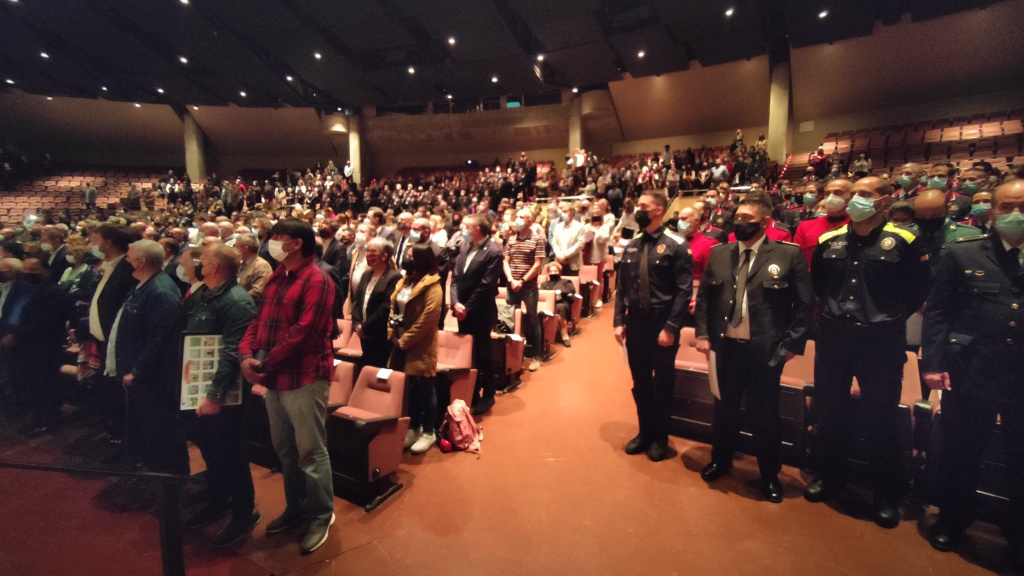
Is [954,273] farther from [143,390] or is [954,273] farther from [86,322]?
[86,322]

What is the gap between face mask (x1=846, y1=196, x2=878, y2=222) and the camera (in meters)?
2.38

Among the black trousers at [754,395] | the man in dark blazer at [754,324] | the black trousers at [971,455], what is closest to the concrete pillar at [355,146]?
the man in dark blazer at [754,324]

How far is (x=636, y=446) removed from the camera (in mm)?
3139

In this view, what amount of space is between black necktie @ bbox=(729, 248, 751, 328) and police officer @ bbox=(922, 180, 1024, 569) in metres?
0.80

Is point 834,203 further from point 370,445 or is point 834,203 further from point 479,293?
point 370,445

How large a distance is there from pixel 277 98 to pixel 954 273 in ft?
70.5

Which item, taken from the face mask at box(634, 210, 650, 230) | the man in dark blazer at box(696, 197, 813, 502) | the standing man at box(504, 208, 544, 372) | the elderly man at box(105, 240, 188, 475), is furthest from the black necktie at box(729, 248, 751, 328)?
the elderly man at box(105, 240, 188, 475)

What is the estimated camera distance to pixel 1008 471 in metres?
2.10

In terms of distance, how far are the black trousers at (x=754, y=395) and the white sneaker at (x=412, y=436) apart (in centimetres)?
202

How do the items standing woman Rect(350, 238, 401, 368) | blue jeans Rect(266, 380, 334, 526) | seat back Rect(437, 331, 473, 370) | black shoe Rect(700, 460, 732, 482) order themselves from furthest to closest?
seat back Rect(437, 331, 473, 370), standing woman Rect(350, 238, 401, 368), black shoe Rect(700, 460, 732, 482), blue jeans Rect(266, 380, 334, 526)

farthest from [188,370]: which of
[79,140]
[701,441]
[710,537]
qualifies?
[79,140]

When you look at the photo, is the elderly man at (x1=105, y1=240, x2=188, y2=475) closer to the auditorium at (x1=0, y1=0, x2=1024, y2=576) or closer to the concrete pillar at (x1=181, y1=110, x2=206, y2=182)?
the auditorium at (x1=0, y1=0, x2=1024, y2=576)

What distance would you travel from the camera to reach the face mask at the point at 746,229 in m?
2.63

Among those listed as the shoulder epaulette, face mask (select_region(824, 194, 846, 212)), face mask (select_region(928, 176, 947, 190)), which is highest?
face mask (select_region(928, 176, 947, 190))
